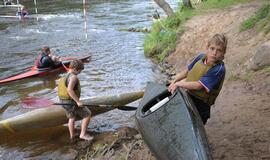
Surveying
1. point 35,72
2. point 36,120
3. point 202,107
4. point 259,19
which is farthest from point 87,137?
point 259,19

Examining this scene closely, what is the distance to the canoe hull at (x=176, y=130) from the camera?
363cm

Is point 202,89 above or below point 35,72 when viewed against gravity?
above

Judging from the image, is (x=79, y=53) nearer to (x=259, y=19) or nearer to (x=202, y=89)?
(x=259, y=19)

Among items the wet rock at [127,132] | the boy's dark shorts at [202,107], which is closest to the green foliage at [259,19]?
the wet rock at [127,132]

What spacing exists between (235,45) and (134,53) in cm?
482

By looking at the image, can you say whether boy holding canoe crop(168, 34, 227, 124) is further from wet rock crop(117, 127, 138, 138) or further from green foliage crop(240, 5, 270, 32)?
green foliage crop(240, 5, 270, 32)

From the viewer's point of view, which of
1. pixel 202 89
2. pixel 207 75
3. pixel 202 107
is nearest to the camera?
pixel 207 75

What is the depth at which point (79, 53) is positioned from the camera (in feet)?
47.0

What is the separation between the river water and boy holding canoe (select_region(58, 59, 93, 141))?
0.49 metres

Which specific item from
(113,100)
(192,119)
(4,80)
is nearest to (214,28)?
(113,100)

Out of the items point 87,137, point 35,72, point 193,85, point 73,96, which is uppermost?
point 193,85

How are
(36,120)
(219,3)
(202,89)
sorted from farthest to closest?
(219,3), (36,120), (202,89)

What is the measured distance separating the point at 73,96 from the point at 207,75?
103 inches

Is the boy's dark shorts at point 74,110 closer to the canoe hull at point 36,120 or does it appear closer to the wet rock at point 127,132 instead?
the canoe hull at point 36,120
